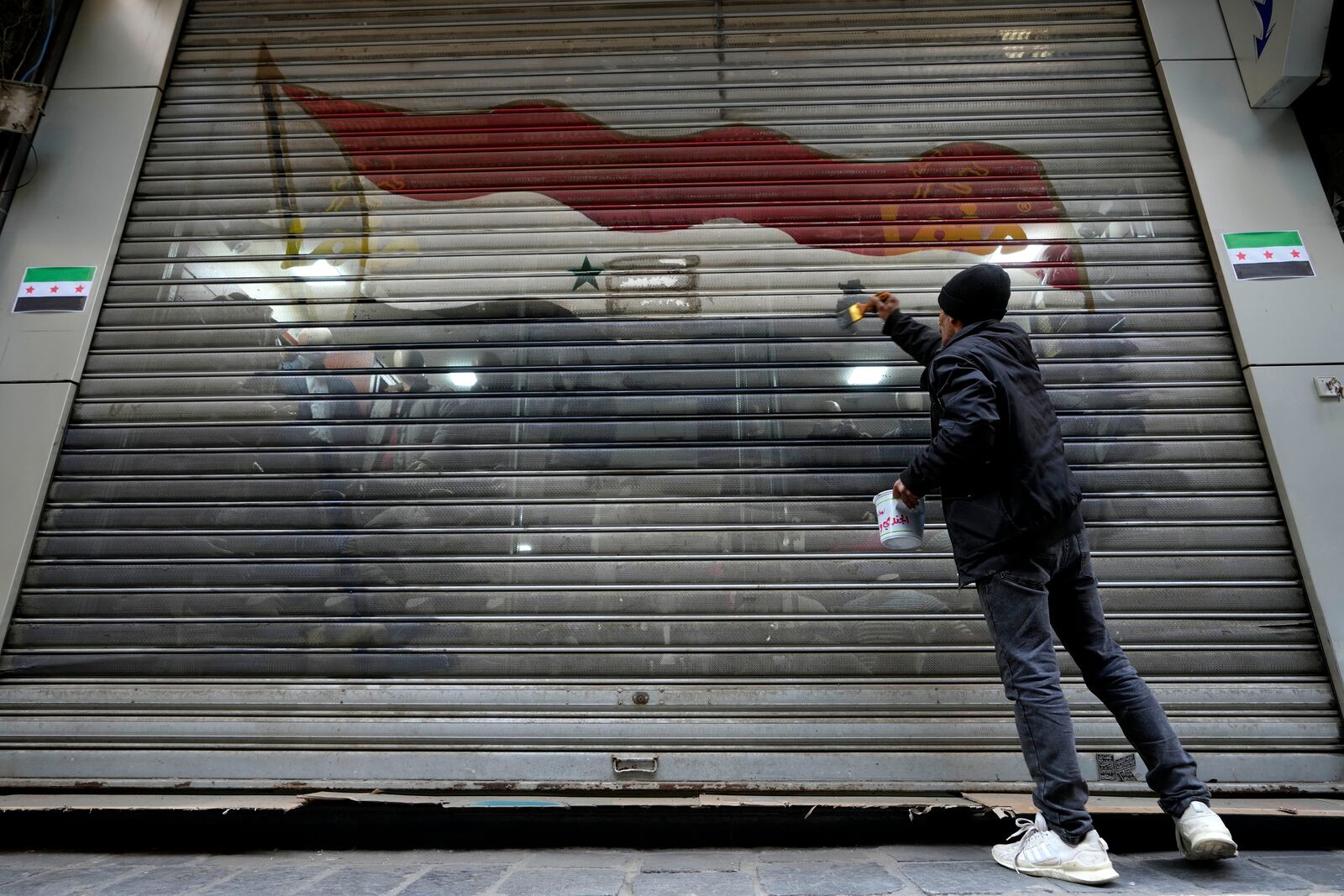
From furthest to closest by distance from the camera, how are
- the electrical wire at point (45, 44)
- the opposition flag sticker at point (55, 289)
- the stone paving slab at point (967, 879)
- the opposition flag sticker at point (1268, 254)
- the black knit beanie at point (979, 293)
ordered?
the electrical wire at point (45, 44), the opposition flag sticker at point (55, 289), the opposition flag sticker at point (1268, 254), the black knit beanie at point (979, 293), the stone paving slab at point (967, 879)

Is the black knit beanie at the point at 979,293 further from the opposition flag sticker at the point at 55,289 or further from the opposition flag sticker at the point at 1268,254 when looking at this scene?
the opposition flag sticker at the point at 55,289

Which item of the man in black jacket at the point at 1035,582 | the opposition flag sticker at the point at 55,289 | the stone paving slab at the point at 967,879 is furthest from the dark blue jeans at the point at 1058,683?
the opposition flag sticker at the point at 55,289

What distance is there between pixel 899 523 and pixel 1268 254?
2.42 metres

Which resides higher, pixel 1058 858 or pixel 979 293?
pixel 979 293

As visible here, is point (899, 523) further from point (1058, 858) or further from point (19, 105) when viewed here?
point (19, 105)

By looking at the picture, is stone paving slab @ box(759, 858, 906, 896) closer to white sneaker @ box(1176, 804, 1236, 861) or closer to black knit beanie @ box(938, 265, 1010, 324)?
white sneaker @ box(1176, 804, 1236, 861)

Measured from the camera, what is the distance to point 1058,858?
1934 millimetres

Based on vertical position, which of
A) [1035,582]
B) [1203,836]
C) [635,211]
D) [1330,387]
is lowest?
[1203,836]

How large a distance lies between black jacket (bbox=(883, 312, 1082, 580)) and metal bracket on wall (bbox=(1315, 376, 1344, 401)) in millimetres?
1698

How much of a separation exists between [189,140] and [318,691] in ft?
9.45

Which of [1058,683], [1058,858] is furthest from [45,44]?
[1058,858]

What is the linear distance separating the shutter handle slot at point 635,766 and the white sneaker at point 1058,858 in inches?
47.7

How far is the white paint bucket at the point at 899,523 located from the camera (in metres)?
2.24

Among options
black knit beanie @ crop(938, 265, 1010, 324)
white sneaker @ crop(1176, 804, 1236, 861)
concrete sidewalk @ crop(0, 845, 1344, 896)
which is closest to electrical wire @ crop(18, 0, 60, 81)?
concrete sidewalk @ crop(0, 845, 1344, 896)
